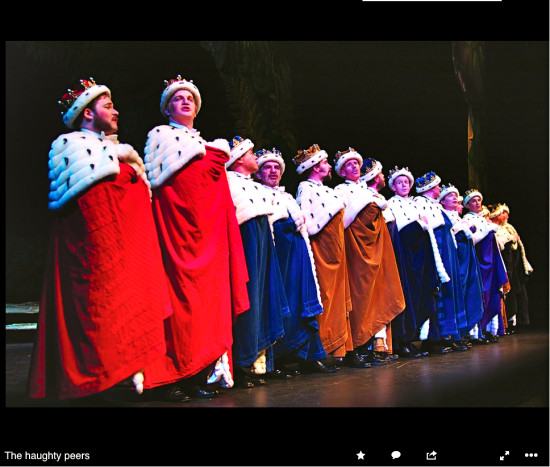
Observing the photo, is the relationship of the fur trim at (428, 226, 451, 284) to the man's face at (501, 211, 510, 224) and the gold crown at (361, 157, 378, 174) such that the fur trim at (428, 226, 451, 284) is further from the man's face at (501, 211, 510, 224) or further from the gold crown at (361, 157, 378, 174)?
the man's face at (501, 211, 510, 224)

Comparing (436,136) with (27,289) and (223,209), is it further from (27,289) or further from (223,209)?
(27,289)

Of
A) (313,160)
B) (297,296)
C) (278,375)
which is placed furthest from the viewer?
(313,160)

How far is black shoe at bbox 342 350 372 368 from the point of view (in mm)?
5207

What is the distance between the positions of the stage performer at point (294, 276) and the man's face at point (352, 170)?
30.3 inches

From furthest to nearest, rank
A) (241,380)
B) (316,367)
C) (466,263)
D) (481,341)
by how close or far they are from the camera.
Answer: (481,341)
(466,263)
(316,367)
(241,380)

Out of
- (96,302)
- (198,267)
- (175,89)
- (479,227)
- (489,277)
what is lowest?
(489,277)

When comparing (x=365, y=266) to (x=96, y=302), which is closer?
(x=96, y=302)

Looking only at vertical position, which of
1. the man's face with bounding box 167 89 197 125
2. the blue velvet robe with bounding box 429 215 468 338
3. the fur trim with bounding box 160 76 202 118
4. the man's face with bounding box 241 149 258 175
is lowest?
the blue velvet robe with bounding box 429 215 468 338

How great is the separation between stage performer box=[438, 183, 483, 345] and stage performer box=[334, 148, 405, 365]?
1.43 m

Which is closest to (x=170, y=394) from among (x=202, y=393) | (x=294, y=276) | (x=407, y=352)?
(x=202, y=393)

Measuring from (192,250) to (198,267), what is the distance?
0.11 metres

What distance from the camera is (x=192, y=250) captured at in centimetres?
386

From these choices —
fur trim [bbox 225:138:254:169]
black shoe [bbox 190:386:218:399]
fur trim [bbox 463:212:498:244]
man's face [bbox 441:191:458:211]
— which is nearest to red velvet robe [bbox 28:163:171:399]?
black shoe [bbox 190:386:218:399]

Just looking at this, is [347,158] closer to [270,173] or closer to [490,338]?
[270,173]
